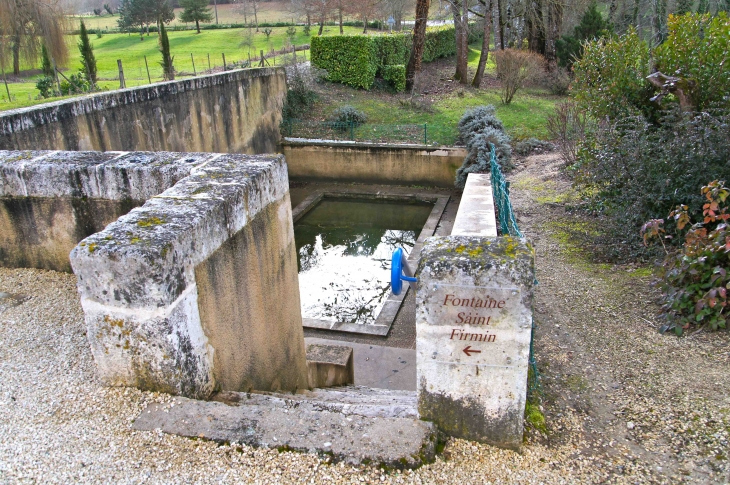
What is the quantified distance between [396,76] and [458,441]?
19723 mm

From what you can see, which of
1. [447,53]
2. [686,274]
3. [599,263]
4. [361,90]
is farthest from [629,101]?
[447,53]

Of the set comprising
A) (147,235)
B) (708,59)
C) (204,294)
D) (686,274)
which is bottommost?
(686,274)

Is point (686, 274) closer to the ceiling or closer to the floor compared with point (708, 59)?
closer to the floor

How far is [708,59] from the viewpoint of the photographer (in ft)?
24.3

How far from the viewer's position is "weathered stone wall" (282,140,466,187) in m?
15.5

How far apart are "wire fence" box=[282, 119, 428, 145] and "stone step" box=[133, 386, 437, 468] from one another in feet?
43.1

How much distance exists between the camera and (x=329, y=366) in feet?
20.3

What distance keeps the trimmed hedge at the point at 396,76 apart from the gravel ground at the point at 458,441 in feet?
57.1

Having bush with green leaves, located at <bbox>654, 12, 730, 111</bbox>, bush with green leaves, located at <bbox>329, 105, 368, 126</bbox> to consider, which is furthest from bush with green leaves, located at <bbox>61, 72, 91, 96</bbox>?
bush with green leaves, located at <bbox>654, 12, 730, 111</bbox>

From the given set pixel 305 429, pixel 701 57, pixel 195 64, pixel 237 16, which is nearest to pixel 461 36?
pixel 701 57

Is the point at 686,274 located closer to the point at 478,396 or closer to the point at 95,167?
the point at 478,396

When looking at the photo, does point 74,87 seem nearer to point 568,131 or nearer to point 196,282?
point 568,131

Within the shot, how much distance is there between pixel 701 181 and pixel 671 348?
2.89 meters

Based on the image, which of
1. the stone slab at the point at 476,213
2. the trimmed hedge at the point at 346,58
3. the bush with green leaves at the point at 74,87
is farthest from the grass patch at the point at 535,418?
the trimmed hedge at the point at 346,58
